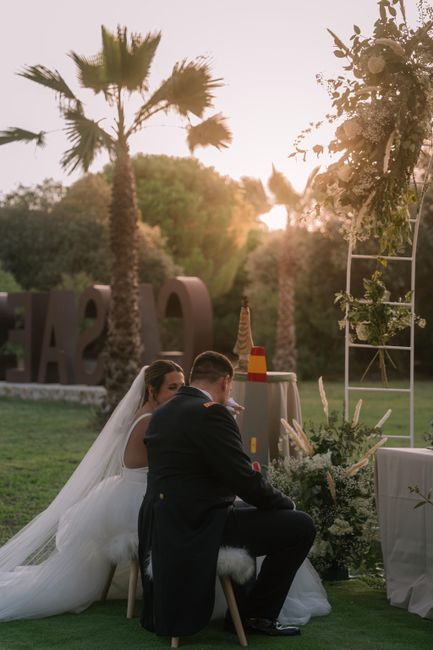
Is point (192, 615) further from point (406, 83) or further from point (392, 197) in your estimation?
point (406, 83)

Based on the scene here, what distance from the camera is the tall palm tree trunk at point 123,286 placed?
20.9 m

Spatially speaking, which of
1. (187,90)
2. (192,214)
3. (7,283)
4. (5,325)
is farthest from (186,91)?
(192,214)

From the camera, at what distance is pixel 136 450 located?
703 cm

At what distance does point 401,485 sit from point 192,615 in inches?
72.8

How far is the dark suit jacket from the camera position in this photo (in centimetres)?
581

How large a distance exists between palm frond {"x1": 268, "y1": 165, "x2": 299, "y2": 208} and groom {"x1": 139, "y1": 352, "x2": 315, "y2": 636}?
27552 mm

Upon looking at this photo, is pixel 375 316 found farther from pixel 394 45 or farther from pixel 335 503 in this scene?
pixel 394 45

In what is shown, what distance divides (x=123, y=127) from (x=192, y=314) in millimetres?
4773

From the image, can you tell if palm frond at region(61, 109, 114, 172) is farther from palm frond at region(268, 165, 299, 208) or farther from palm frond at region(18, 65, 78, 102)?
palm frond at region(268, 165, 299, 208)

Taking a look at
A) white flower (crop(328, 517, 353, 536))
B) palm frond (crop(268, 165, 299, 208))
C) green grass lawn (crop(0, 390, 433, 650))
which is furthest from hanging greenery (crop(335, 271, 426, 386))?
palm frond (crop(268, 165, 299, 208))

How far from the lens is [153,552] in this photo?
5961 millimetres

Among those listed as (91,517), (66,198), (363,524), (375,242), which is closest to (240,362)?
(363,524)

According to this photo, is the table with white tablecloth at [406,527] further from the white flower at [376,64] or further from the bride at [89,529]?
the white flower at [376,64]

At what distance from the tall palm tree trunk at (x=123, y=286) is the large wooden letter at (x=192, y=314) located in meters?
2.32
